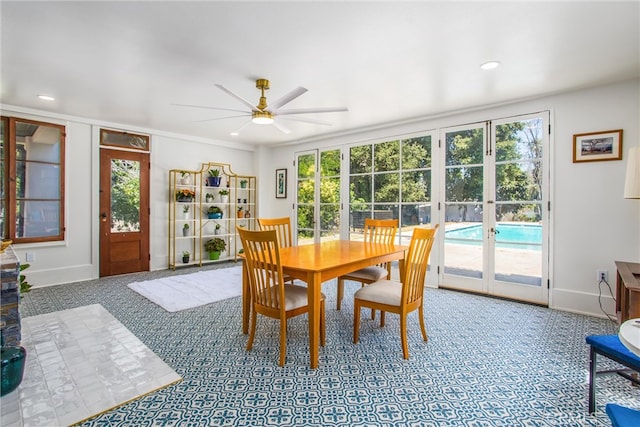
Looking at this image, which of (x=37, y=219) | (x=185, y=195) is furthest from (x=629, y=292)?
(x=37, y=219)

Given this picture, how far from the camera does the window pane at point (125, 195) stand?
502cm

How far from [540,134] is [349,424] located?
12.0 ft

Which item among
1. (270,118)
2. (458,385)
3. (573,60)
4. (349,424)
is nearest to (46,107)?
(270,118)

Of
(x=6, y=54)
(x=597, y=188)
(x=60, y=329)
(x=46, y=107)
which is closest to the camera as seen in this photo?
(x=6, y=54)

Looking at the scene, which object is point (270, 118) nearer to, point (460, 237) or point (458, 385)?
point (458, 385)

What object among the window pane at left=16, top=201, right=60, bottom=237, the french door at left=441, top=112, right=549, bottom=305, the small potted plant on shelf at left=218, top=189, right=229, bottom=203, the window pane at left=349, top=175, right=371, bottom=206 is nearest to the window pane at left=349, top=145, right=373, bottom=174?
the window pane at left=349, top=175, right=371, bottom=206

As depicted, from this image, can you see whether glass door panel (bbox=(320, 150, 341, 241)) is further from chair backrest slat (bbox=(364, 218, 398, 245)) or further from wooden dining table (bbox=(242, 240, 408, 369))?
wooden dining table (bbox=(242, 240, 408, 369))

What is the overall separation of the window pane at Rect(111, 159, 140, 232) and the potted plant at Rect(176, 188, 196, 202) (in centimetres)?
60

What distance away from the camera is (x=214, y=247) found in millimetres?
6023

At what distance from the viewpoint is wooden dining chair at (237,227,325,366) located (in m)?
2.27

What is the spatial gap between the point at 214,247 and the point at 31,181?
2752 mm

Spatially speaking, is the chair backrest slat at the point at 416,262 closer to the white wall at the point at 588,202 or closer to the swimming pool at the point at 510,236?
the swimming pool at the point at 510,236

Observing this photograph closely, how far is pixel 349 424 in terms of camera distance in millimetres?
1722

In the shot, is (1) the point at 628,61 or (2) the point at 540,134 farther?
(2) the point at 540,134
